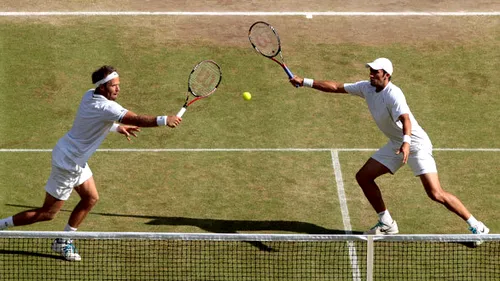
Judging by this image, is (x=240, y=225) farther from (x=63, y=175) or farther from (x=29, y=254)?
(x=29, y=254)

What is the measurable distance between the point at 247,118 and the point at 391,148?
12.6 ft

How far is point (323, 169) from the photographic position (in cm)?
1491

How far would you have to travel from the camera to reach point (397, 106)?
12.4m

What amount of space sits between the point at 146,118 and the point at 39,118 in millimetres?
5063

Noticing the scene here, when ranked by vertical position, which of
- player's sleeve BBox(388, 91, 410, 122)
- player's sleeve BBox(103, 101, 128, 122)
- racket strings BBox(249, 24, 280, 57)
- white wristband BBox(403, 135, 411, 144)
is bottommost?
white wristband BBox(403, 135, 411, 144)

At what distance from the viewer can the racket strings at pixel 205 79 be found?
1305 centimetres

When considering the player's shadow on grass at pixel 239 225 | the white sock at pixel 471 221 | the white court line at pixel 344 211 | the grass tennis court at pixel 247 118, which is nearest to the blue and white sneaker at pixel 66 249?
the grass tennis court at pixel 247 118

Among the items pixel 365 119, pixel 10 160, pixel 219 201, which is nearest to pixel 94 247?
pixel 219 201

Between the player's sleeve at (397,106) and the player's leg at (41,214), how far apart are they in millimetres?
3741

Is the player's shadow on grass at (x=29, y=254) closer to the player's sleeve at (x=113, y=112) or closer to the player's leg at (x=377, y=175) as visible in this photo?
the player's sleeve at (x=113, y=112)

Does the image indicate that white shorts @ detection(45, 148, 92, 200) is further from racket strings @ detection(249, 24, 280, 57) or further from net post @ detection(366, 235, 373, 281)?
racket strings @ detection(249, 24, 280, 57)

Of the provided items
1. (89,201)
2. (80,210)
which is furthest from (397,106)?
(80,210)

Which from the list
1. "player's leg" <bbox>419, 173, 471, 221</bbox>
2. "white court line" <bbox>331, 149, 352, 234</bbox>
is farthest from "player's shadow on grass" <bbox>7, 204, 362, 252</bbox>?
"player's leg" <bbox>419, 173, 471, 221</bbox>

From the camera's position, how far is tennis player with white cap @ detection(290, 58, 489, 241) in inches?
494
